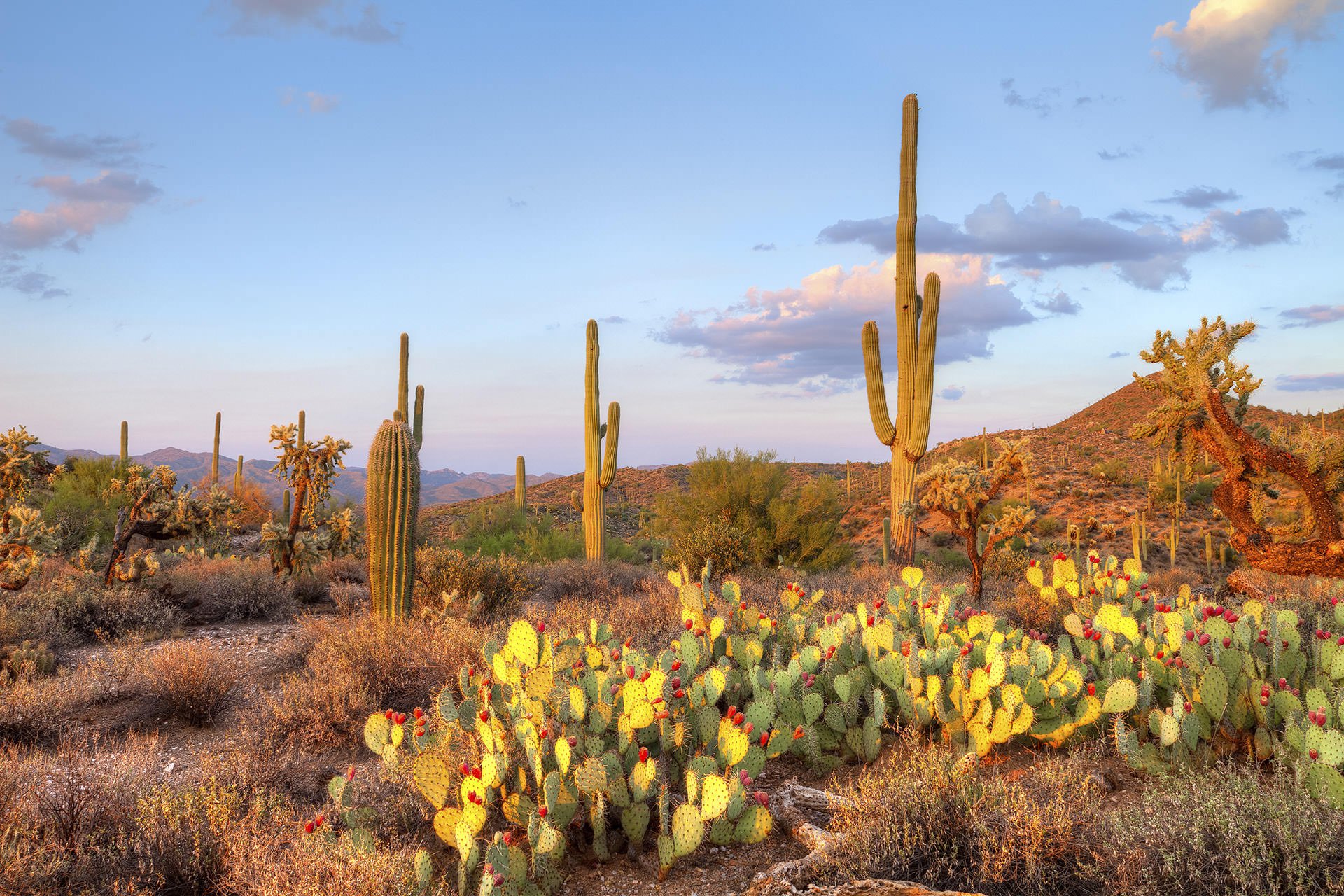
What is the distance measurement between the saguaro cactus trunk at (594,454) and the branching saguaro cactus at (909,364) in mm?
5556

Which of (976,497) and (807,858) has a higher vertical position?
(976,497)

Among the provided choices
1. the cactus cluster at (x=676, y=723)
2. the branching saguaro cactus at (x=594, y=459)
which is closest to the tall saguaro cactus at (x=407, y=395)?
the branching saguaro cactus at (x=594, y=459)

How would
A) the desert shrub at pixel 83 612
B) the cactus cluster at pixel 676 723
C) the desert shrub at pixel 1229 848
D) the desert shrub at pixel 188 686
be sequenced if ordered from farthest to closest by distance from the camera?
the desert shrub at pixel 83 612, the desert shrub at pixel 188 686, the cactus cluster at pixel 676 723, the desert shrub at pixel 1229 848

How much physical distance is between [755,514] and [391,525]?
8.67m

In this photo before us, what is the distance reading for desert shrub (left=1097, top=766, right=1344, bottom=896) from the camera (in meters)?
2.81

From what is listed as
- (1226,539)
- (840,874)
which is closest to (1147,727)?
(840,874)

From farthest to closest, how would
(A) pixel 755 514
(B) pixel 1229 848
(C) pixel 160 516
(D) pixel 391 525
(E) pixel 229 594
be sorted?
(A) pixel 755 514 → (C) pixel 160 516 → (E) pixel 229 594 → (D) pixel 391 525 → (B) pixel 1229 848

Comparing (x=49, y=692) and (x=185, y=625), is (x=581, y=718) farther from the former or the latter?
(x=185, y=625)

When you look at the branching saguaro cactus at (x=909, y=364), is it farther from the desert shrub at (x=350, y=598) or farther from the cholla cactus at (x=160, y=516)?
the cholla cactus at (x=160, y=516)

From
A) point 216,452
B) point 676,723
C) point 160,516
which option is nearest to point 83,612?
point 160,516

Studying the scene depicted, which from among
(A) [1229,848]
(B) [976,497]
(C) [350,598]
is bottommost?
(C) [350,598]

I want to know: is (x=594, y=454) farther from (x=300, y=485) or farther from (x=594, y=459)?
(x=300, y=485)

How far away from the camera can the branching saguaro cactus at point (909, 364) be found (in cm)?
1398

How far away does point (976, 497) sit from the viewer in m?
11.3
